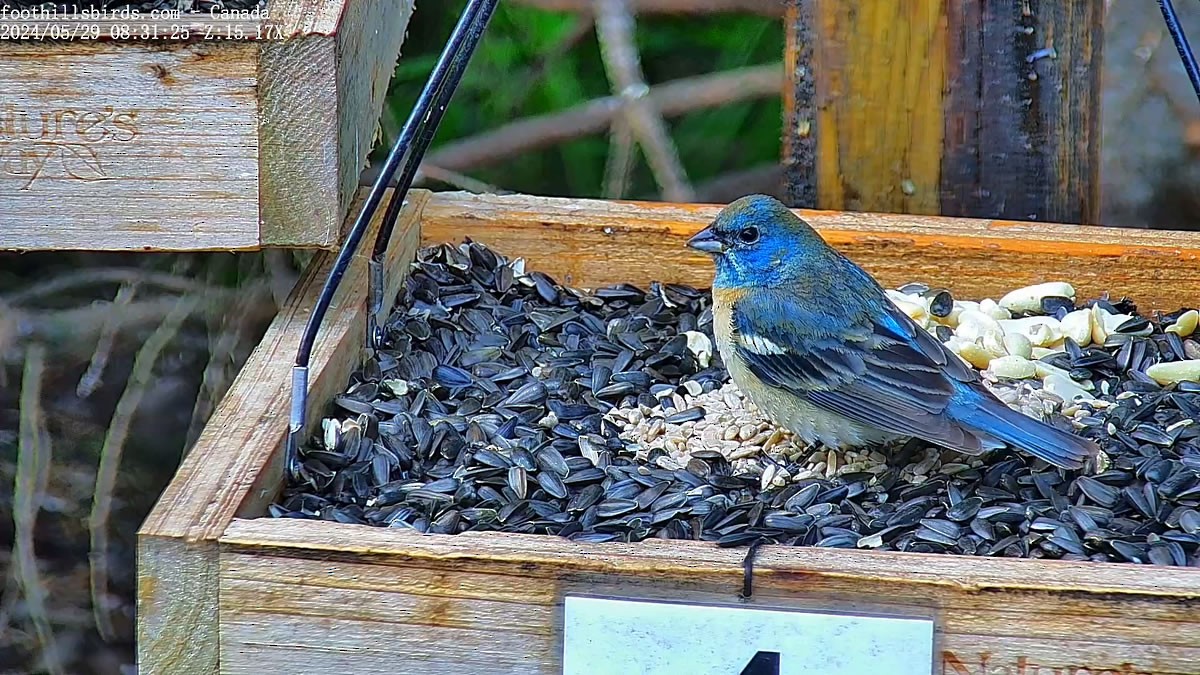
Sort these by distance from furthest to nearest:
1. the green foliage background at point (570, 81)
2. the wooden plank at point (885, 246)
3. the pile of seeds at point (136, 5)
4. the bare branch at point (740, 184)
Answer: the bare branch at point (740, 184)
the green foliage background at point (570, 81)
the wooden plank at point (885, 246)
the pile of seeds at point (136, 5)

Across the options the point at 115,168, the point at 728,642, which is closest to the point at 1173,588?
the point at 728,642

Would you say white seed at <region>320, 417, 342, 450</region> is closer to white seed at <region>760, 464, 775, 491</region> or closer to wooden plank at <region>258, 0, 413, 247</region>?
wooden plank at <region>258, 0, 413, 247</region>

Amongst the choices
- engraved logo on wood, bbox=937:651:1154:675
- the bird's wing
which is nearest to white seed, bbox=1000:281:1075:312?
the bird's wing

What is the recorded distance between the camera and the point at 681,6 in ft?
15.3

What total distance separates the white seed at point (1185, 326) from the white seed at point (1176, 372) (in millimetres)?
223

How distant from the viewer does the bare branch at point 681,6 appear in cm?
450

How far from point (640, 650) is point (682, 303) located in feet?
5.04

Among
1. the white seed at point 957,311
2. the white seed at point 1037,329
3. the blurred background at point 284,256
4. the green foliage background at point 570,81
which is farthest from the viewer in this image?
the green foliage background at point 570,81

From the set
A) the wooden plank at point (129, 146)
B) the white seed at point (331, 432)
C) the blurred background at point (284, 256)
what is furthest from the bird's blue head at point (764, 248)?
the blurred background at point (284, 256)

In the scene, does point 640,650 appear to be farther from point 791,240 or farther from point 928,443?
point 791,240

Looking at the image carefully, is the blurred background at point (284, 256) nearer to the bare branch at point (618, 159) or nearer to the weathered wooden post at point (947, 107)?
the bare branch at point (618, 159)

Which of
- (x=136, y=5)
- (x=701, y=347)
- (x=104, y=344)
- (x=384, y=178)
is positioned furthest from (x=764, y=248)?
(x=104, y=344)

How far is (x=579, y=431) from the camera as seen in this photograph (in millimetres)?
3025

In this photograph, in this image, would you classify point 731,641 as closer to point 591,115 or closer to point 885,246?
point 885,246
